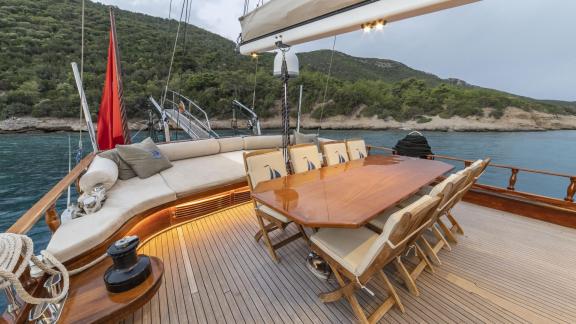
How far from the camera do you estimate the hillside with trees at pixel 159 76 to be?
1414 centimetres

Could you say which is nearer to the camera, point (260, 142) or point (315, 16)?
point (315, 16)

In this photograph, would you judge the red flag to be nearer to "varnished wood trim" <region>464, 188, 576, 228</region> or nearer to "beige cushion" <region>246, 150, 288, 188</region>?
"beige cushion" <region>246, 150, 288, 188</region>

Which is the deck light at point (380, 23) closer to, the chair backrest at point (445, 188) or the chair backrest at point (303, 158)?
the chair backrest at point (445, 188)

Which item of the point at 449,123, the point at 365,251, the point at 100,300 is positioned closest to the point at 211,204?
the point at 100,300

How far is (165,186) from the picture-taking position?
7.43ft

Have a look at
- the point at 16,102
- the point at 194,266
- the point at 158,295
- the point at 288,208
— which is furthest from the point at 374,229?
the point at 16,102

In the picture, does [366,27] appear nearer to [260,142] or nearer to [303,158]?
[303,158]

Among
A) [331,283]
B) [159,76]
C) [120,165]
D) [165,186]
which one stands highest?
[159,76]

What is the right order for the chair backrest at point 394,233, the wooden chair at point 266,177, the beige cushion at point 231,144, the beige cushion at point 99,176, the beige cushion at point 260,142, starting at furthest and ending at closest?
the beige cushion at point 260,142, the beige cushion at point 231,144, the beige cushion at point 99,176, the wooden chair at point 266,177, the chair backrest at point 394,233

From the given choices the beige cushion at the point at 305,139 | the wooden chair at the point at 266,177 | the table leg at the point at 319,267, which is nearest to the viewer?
the table leg at the point at 319,267

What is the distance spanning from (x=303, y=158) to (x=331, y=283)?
53.7 inches

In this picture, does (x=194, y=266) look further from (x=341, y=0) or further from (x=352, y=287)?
(x=341, y=0)

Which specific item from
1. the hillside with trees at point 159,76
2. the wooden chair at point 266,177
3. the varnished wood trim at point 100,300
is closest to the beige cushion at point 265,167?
the wooden chair at point 266,177

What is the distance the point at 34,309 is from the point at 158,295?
0.59m
